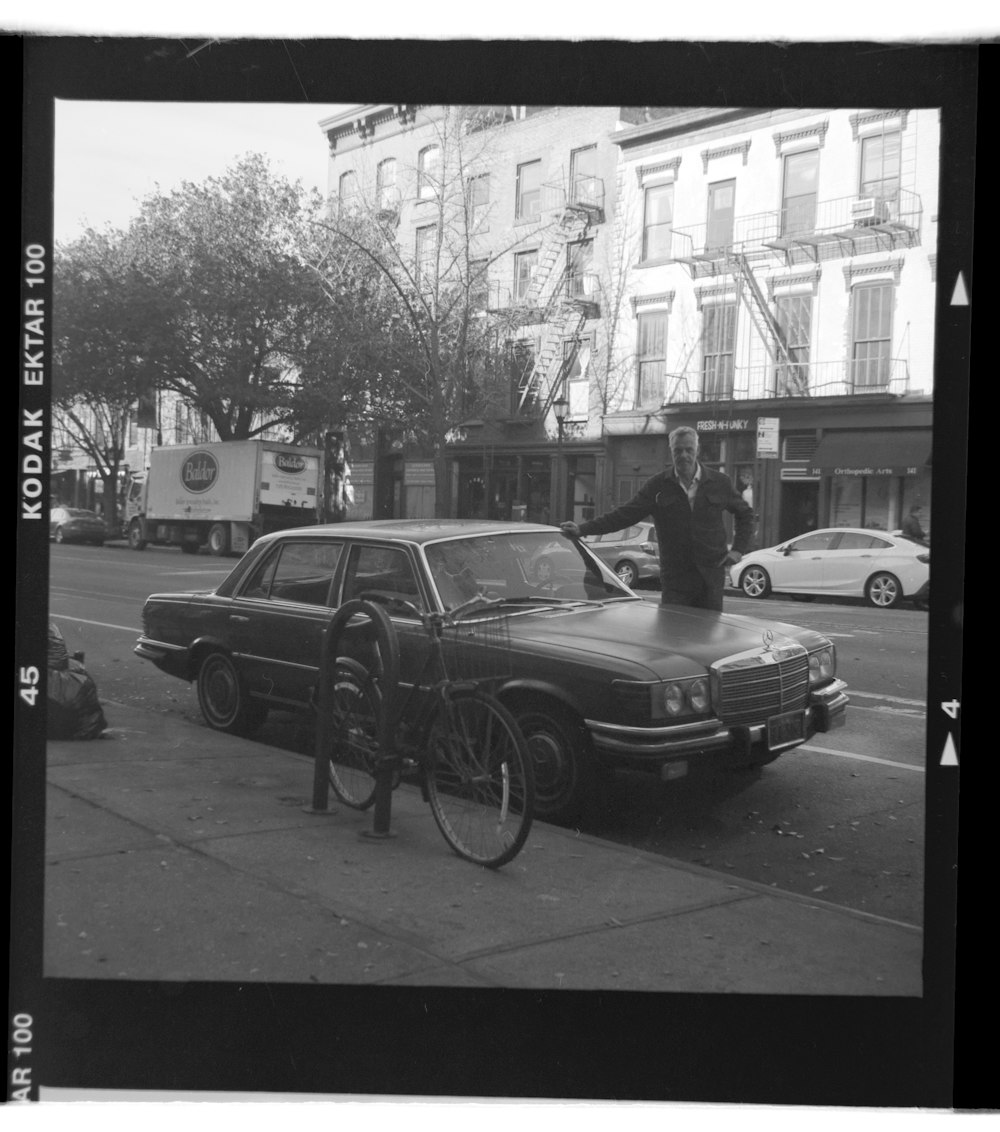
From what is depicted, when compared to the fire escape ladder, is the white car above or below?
below

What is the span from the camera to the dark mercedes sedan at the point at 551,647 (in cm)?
386

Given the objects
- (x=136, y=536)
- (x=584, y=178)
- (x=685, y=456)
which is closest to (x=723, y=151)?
(x=584, y=178)

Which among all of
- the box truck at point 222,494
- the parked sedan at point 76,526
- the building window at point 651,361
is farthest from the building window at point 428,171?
the parked sedan at point 76,526

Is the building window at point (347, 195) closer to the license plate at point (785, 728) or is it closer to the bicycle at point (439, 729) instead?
the bicycle at point (439, 729)

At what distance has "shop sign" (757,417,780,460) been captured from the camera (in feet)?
12.4

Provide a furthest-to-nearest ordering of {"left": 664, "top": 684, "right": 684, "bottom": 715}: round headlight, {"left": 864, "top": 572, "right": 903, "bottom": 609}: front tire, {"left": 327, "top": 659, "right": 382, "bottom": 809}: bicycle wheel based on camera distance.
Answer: {"left": 327, "top": 659, "right": 382, "bottom": 809}: bicycle wheel < {"left": 664, "top": 684, "right": 684, "bottom": 715}: round headlight < {"left": 864, "top": 572, "right": 903, "bottom": 609}: front tire

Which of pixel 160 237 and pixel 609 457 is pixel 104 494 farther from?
pixel 609 457

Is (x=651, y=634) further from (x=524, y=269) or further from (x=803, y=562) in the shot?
(x=524, y=269)

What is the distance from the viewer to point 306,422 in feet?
13.8

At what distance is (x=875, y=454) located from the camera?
3.70 meters

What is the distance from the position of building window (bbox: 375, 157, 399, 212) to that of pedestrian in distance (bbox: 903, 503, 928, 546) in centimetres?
185

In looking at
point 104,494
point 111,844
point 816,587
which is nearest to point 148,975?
point 111,844

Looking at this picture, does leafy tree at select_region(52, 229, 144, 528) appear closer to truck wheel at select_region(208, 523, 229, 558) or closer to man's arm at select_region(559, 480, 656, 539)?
truck wheel at select_region(208, 523, 229, 558)

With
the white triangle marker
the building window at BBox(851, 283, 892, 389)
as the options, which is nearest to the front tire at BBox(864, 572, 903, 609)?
the white triangle marker
